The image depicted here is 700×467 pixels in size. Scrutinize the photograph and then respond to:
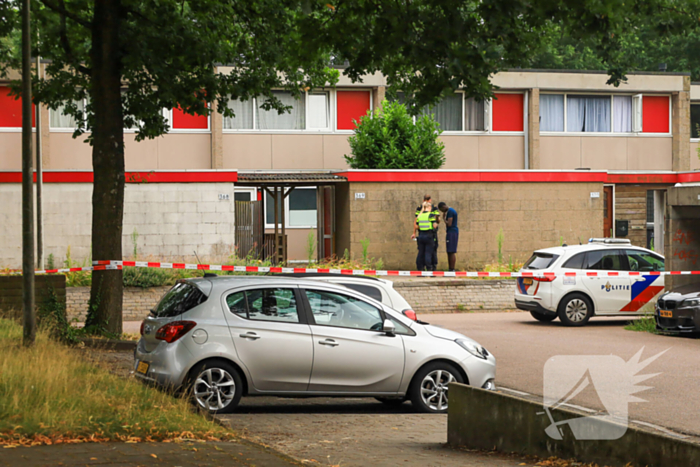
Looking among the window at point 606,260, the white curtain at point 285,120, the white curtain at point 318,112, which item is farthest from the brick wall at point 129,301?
the white curtain at point 318,112

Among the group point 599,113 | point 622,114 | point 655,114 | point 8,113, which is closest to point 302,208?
point 8,113

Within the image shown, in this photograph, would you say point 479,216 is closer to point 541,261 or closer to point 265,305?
point 541,261

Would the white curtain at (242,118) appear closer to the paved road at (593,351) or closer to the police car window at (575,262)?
the paved road at (593,351)

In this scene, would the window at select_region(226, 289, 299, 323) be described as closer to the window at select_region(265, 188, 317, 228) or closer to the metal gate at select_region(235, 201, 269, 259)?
the metal gate at select_region(235, 201, 269, 259)

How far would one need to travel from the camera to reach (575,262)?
687 inches

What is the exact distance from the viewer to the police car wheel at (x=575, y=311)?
17.5 metres

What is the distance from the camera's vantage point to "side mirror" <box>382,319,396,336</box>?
366 inches

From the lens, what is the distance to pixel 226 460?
6148 millimetres

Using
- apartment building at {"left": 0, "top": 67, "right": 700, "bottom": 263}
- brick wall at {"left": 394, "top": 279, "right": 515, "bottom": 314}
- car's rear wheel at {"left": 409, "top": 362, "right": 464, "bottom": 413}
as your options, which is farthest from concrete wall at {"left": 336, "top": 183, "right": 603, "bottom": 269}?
car's rear wheel at {"left": 409, "top": 362, "right": 464, "bottom": 413}

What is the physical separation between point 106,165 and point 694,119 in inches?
1108

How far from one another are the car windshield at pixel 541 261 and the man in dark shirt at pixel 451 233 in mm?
5818

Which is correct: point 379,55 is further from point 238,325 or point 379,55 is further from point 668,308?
point 668,308

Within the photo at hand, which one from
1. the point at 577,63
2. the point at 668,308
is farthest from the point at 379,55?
the point at 577,63

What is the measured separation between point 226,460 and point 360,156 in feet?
71.2
